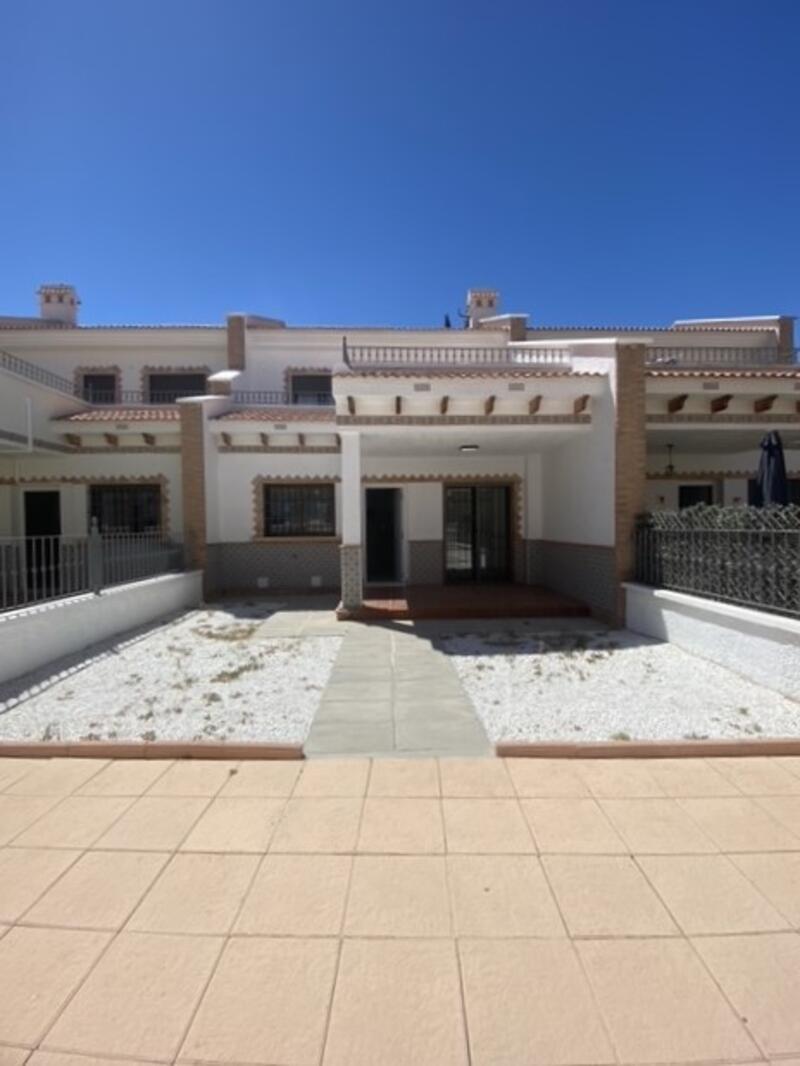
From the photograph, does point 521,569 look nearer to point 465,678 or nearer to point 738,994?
point 465,678

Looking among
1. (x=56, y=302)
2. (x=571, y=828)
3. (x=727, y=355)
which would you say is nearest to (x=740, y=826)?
(x=571, y=828)

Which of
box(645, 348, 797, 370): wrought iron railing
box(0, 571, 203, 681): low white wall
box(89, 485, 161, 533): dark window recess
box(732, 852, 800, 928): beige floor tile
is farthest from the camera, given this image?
box(645, 348, 797, 370): wrought iron railing

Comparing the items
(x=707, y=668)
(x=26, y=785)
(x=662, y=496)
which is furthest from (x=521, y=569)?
(x=26, y=785)

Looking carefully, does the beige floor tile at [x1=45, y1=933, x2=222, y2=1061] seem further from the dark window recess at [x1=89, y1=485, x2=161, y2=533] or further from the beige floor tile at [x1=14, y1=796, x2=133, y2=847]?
the dark window recess at [x1=89, y1=485, x2=161, y2=533]

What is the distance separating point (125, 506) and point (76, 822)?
11297mm

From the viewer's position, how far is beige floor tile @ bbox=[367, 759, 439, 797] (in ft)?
11.8

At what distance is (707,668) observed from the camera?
6316 mm

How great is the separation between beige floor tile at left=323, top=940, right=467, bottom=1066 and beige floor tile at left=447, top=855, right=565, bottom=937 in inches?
7.9

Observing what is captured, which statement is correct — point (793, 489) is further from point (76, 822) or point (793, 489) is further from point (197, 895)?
point (76, 822)

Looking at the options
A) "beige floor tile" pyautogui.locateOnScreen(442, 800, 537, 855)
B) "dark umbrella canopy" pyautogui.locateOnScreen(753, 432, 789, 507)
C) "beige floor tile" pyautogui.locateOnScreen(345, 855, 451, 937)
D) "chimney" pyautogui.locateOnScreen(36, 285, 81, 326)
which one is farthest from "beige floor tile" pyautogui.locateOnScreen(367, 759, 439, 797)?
"chimney" pyautogui.locateOnScreen(36, 285, 81, 326)

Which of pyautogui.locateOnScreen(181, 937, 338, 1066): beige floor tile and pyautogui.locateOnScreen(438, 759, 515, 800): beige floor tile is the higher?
pyautogui.locateOnScreen(438, 759, 515, 800): beige floor tile

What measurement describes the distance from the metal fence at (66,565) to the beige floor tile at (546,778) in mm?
5724

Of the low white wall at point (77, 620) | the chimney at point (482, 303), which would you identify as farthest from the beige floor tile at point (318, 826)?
the chimney at point (482, 303)

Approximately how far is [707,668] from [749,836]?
358cm
